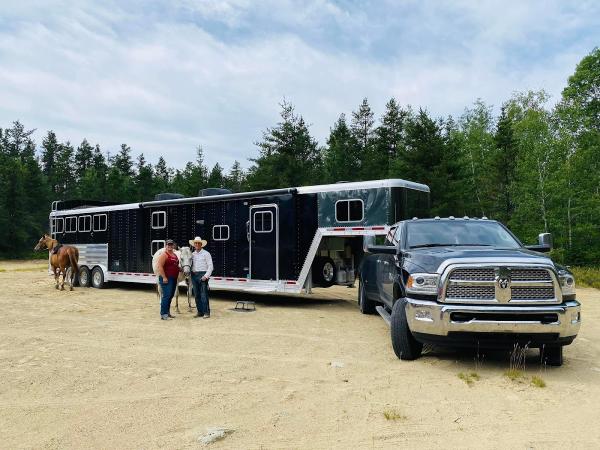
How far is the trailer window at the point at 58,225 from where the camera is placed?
64.4ft

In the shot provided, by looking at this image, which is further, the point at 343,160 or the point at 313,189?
the point at 343,160

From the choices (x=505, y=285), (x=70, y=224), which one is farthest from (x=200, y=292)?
(x=70, y=224)

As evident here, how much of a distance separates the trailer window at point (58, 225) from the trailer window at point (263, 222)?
34.5 feet

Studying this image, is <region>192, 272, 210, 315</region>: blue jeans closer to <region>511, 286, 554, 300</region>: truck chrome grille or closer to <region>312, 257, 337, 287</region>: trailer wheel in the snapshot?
<region>312, 257, 337, 287</region>: trailer wheel

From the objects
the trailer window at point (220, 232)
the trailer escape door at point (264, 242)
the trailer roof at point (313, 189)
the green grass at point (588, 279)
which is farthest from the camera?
the green grass at point (588, 279)

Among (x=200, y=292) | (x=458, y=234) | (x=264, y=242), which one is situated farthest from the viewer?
(x=264, y=242)

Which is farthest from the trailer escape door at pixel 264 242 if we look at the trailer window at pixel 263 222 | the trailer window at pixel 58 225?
the trailer window at pixel 58 225

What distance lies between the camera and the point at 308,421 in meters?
4.48

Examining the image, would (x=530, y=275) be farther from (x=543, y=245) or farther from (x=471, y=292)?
(x=543, y=245)

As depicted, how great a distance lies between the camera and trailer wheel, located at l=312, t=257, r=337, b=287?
12781 millimetres

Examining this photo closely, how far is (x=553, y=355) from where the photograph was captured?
6320 mm

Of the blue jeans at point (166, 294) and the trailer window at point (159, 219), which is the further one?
the trailer window at point (159, 219)

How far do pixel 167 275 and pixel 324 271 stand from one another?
4.18 meters

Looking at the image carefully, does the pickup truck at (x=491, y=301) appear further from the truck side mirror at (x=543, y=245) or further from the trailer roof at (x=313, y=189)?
the trailer roof at (x=313, y=189)
